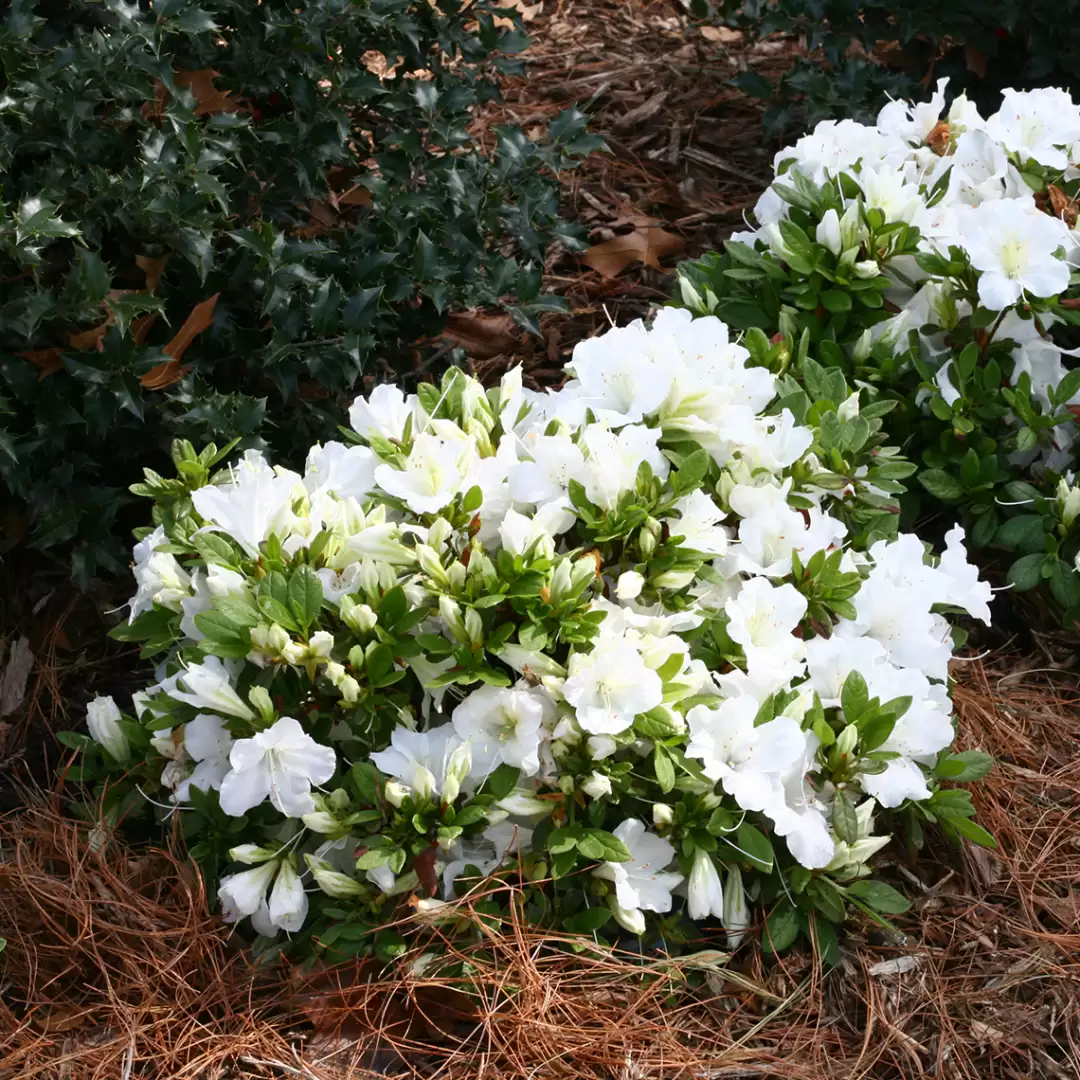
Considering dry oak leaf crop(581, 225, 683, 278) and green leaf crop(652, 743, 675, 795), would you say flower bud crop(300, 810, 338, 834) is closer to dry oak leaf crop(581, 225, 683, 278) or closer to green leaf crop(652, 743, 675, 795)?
green leaf crop(652, 743, 675, 795)

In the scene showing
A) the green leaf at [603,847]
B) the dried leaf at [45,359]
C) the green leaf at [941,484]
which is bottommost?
the green leaf at [941,484]

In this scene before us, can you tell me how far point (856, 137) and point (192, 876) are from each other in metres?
2.02

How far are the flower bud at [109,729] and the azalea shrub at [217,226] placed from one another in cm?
51

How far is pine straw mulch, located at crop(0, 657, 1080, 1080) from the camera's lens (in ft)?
6.03

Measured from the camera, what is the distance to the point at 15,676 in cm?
274

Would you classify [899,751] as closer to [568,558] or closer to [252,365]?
[568,558]

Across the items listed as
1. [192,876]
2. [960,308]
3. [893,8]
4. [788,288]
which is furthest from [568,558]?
[893,8]

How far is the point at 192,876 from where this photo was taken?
6.73 feet

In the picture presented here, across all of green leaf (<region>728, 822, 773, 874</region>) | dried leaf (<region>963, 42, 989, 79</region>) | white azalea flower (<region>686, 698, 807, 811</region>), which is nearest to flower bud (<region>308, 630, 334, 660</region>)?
white azalea flower (<region>686, 698, 807, 811</region>)

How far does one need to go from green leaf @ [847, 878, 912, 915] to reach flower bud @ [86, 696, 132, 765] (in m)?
1.22

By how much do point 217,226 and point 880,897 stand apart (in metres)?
1.85

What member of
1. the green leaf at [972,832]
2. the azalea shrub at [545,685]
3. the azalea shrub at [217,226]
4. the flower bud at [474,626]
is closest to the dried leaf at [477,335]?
the azalea shrub at [217,226]

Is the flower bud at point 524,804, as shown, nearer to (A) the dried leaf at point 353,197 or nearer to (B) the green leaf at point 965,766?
(B) the green leaf at point 965,766

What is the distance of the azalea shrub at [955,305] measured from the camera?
2424 millimetres
